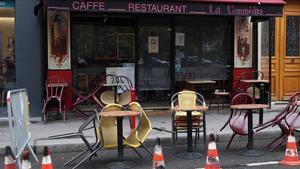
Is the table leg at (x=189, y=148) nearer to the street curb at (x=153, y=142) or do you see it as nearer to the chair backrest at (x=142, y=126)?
the chair backrest at (x=142, y=126)

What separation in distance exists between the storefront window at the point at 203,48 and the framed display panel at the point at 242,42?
0.22 meters

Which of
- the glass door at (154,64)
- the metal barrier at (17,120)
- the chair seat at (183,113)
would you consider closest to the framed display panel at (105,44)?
the glass door at (154,64)

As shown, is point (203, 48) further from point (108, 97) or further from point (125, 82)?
point (108, 97)

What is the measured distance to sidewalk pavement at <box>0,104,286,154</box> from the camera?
28.6ft

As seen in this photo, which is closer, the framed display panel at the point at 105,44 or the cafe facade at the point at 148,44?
the cafe facade at the point at 148,44

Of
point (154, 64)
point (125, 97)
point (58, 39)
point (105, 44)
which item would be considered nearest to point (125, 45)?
point (105, 44)

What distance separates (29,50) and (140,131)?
448cm

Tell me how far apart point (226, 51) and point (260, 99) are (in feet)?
5.89

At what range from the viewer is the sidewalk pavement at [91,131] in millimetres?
8703

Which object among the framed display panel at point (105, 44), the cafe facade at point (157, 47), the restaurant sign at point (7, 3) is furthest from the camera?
the framed display panel at point (105, 44)

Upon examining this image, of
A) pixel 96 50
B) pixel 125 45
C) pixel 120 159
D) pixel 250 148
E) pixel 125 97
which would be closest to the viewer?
pixel 120 159

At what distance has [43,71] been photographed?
11.4 metres

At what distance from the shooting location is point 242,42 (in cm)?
1291

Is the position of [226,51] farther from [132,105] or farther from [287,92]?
[132,105]
